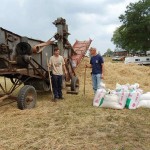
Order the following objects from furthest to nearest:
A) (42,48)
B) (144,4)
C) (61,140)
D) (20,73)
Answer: (144,4) → (42,48) → (20,73) → (61,140)

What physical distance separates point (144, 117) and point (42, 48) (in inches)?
167

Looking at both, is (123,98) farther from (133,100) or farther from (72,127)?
(72,127)

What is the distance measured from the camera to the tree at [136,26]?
4972 cm

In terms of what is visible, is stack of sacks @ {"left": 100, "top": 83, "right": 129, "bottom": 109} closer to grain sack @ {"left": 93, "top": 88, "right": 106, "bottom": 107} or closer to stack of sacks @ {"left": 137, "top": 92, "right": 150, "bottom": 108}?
grain sack @ {"left": 93, "top": 88, "right": 106, "bottom": 107}

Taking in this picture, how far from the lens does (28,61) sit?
943 cm

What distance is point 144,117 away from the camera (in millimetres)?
7723

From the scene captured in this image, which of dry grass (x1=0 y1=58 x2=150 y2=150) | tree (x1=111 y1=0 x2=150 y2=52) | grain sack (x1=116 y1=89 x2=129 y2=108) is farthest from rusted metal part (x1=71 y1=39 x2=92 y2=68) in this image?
tree (x1=111 y1=0 x2=150 y2=52)

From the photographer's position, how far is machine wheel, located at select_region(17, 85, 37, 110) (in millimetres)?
8695

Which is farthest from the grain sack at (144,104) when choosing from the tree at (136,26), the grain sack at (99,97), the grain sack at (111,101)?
the tree at (136,26)

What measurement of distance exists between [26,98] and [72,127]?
2.50m

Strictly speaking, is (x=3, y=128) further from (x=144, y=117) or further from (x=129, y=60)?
(x=129, y=60)

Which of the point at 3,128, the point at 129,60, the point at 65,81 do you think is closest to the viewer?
the point at 3,128

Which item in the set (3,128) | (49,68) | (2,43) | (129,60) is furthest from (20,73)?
(129,60)

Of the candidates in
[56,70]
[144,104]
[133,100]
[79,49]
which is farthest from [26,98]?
[79,49]
